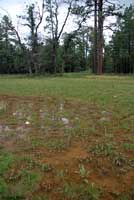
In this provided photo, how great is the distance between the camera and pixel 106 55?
52.7 metres

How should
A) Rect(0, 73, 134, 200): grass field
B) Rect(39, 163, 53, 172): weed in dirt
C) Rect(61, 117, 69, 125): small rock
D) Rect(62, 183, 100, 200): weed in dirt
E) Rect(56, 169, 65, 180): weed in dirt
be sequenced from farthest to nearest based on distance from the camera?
1. Rect(61, 117, 69, 125): small rock
2. Rect(39, 163, 53, 172): weed in dirt
3. Rect(56, 169, 65, 180): weed in dirt
4. Rect(0, 73, 134, 200): grass field
5. Rect(62, 183, 100, 200): weed in dirt

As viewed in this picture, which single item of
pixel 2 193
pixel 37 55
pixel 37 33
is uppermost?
pixel 37 33

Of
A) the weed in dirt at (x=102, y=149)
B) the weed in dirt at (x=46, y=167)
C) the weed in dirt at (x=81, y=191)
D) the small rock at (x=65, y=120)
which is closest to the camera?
the weed in dirt at (x=81, y=191)

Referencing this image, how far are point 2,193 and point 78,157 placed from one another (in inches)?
56.2

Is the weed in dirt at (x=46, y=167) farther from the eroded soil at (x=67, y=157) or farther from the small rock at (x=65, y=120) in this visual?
the small rock at (x=65, y=120)

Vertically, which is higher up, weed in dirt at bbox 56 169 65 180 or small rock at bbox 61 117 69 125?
small rock at bbox 61 117 69 125

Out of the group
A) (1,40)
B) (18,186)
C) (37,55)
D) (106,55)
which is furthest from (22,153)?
(106,55)

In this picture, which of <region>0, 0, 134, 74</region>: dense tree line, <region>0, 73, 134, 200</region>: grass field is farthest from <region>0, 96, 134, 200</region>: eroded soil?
<region>0, 0, 134, 74</region>: dense tree line

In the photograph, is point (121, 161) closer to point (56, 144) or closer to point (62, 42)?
point (56, 144)

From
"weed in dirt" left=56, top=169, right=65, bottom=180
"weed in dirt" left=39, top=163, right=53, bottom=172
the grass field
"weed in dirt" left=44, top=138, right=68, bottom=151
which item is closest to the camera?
the grass field

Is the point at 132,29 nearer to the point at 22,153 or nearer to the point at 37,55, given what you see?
the point at 37,55

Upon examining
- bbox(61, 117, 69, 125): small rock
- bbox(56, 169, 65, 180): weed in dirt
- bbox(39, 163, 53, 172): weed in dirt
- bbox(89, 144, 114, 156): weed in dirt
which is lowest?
bbox(56, 169, 65, 180): weed in dirt

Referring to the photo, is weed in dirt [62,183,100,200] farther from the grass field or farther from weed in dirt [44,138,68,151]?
weed in dirt [44,138,68,151]

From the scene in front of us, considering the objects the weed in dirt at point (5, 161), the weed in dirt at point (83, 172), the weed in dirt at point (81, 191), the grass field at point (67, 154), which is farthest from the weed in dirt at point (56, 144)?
the weed in dirt at point (81, 191)
